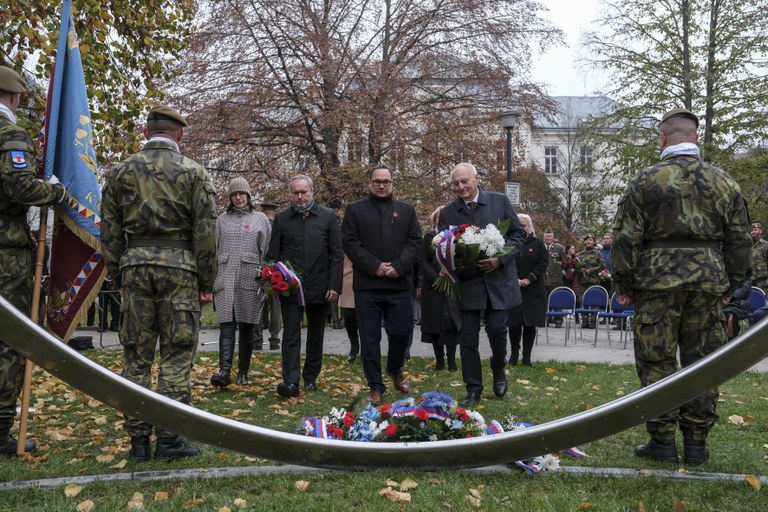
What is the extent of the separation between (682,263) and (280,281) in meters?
4.01

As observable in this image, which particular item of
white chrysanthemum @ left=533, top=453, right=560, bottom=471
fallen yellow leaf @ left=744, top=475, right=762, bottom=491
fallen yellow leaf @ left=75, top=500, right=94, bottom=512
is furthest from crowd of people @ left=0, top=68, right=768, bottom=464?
fallen yellow leaf @ left=75, top=500, right=94, bottom=512

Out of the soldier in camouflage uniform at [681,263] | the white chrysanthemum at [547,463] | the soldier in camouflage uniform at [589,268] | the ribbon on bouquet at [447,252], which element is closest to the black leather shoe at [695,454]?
the soldier in camouflage uniform at [681,263]

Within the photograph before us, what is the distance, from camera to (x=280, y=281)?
23.9 feet

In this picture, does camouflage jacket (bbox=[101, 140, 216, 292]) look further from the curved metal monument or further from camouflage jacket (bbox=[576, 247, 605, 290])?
camouflage jacket (bbox=[576, 247, 605, 290])

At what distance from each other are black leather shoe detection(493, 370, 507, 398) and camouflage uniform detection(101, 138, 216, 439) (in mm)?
3332

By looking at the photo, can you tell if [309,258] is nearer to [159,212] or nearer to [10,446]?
[159,212]

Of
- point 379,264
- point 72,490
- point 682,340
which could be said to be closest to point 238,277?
point 379,264

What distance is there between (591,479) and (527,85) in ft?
65.9

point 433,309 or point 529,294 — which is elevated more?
point 529,294

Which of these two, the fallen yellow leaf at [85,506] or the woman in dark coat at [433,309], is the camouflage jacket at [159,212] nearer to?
the fallen yellow leaf at [85,506]

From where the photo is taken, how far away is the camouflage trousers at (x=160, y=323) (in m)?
4.91

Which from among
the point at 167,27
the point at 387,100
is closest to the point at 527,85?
the point at 387,100

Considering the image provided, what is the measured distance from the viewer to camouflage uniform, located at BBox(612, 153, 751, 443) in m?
4.63

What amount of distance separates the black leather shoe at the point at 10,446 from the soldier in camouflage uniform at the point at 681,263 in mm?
4187
